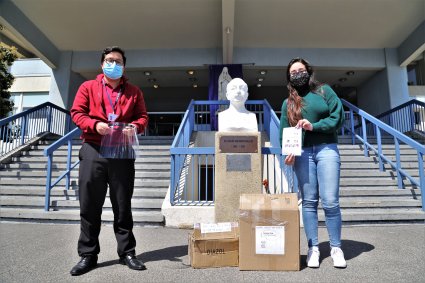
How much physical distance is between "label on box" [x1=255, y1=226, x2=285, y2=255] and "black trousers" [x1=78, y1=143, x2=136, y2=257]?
1.02 metres

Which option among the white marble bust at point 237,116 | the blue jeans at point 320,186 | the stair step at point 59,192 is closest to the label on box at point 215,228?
the blue jeans at point 320,186

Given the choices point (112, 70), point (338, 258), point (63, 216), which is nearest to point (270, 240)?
point (338, 258)

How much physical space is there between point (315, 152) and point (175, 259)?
1.53m

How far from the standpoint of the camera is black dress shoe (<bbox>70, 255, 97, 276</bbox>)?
2.17 meters

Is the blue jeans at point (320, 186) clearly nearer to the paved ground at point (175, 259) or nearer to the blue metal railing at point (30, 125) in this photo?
the paved ground at point (175, 259)

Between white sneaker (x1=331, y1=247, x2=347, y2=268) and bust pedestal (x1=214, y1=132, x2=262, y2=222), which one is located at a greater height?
bust pedestal (x1=214, y1=132, x2=262, y2=222)

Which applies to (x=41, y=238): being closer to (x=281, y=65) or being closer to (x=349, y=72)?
(x=281, y=65)

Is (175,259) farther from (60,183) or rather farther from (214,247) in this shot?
(60,183)

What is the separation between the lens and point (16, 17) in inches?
318

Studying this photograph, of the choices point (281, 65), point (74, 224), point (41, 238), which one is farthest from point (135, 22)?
point (41, 238)

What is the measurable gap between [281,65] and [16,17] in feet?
26.6

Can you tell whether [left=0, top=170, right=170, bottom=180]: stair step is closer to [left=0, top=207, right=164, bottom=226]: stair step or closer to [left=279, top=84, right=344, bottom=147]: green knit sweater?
[left=0, top=207, right=164, bottom=226]: stair step

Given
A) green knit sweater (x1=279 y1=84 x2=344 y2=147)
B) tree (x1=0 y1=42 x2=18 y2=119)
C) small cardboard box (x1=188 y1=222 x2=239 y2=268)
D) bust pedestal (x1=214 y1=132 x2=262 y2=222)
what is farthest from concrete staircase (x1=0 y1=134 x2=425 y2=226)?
green knit sweater (x1=279 y1=84 x2=344 y2=147)

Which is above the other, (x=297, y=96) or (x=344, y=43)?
(x=344, y=43)
